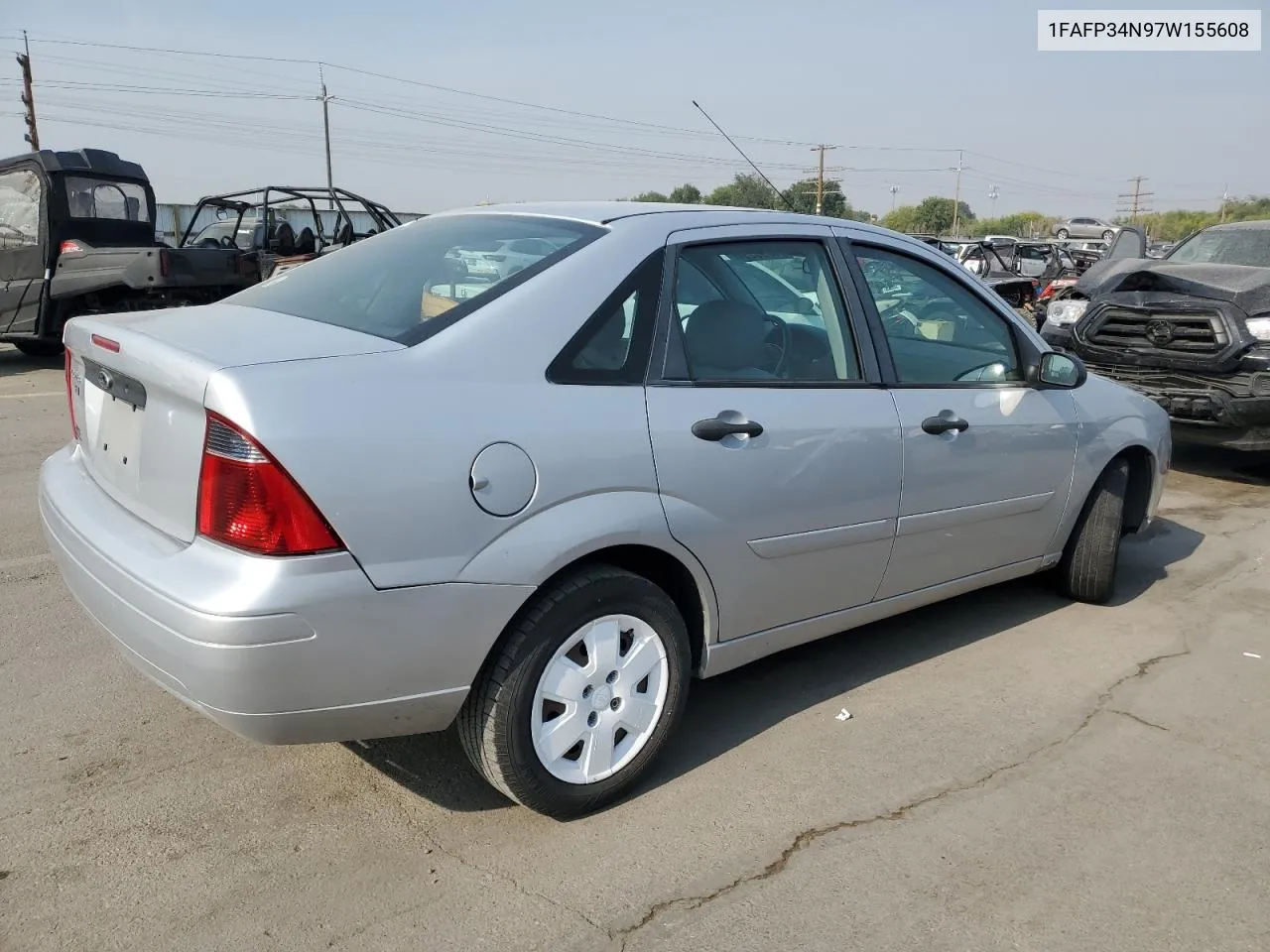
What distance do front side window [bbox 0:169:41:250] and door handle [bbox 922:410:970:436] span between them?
1073 cm

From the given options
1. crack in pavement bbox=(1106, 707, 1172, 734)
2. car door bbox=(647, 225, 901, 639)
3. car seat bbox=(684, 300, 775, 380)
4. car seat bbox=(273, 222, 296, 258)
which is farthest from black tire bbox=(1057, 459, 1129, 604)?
car seat bbox=(273, 222, 296, 258)

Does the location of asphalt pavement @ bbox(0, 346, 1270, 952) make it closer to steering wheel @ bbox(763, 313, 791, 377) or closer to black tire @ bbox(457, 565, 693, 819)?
black tire @ bbox(457, 565, 693, 819)

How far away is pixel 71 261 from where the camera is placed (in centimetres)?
1099

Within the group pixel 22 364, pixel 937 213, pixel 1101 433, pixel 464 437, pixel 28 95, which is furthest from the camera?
pixel 937 213

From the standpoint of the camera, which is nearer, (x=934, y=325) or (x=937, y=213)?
(x=934, y=325)

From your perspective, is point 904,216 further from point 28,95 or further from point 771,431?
point 771,431

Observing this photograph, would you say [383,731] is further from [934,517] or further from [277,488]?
[934,517]

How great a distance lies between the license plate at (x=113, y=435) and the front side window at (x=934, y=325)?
Result: 7.86 ft

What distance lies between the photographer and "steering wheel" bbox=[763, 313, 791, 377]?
11.0ft

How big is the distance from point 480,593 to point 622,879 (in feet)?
2.69

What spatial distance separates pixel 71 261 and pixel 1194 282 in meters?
10.5

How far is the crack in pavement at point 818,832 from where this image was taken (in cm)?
253

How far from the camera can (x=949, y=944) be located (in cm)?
248

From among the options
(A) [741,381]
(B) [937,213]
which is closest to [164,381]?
(A) [741,381]
